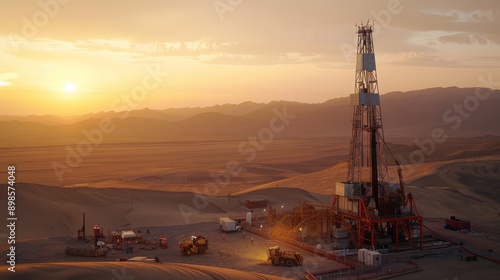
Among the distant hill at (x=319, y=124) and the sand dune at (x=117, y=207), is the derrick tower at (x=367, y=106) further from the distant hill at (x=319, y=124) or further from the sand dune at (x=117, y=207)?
the distant hill at (x=319, y=124)

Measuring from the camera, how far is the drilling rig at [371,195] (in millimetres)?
20031

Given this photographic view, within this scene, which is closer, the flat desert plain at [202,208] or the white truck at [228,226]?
the flat desert plain at [202,208]

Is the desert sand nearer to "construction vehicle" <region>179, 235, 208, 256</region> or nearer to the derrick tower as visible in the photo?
"construction vehicle" <region>179, 235, 208, 256</region>

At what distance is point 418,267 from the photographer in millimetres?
17438

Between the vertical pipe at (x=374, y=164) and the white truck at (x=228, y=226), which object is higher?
the vertical pipe at (x=374, y=164)

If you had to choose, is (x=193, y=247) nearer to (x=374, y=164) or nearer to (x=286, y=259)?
(x=286, y=259)

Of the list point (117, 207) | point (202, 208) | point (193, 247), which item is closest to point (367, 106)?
point (193, 247)

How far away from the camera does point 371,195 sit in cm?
2088

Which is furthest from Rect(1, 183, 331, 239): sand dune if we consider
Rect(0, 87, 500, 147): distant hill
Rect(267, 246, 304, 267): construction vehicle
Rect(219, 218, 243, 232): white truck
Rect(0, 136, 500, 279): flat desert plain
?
Rect(0, 87, 500, 147): distant hill

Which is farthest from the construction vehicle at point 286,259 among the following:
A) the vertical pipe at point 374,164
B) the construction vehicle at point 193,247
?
the vertical pipe at point 374,164

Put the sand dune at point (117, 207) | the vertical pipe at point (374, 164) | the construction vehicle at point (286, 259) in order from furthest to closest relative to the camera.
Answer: the sand dune at point (117, 207), the vertical pipe at point (374, 164), the construction vehicle at point (286, 259)

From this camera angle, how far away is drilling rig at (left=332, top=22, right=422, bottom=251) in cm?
2003

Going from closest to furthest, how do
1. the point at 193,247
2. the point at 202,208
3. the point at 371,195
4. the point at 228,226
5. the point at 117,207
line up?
the point at 193,247 → the point at 371,195 → the point at 228,226 → the point at 117,207 → the point at 202,208

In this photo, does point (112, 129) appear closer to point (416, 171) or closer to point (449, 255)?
point (416, 171)
